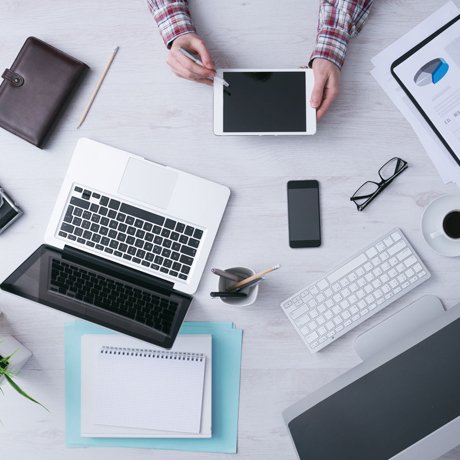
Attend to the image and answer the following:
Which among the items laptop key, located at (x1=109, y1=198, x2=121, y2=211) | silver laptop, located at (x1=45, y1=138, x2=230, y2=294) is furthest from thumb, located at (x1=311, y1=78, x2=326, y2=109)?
laptop key, located at (x1=109, y1=198, x2=121, y2=211)

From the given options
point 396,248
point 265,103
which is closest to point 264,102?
point 265,103

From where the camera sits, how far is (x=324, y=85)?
0.95 m

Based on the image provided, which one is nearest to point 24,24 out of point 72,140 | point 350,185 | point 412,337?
point 72,140

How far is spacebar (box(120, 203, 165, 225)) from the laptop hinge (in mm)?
124

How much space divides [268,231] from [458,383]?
51 centimetres

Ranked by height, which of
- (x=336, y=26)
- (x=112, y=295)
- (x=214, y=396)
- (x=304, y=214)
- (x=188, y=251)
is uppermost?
(x=336, y=26)

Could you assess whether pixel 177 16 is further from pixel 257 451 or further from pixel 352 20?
pixel 257 451

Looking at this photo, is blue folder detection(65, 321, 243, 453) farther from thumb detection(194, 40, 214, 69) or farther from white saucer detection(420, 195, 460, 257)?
thumb detection(194, 40, 214, 69)

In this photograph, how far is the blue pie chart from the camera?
3.23 ft

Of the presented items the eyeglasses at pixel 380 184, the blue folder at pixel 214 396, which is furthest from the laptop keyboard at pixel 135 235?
the eyeglasses at pixel 380 184

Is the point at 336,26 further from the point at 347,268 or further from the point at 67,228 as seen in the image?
the point at 67,228

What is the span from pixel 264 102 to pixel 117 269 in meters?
0.51

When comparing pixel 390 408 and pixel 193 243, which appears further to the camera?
pixel 193 243

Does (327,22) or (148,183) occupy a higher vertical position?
(327,22)
